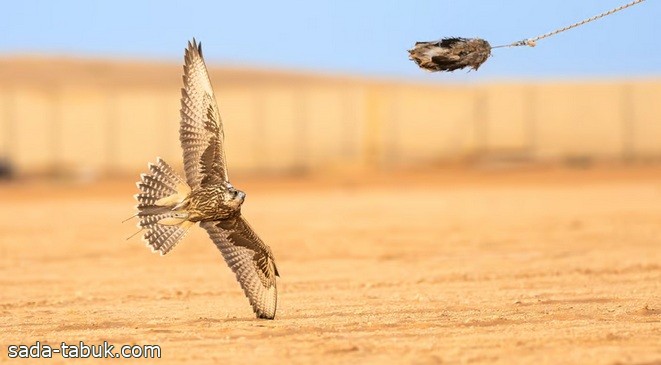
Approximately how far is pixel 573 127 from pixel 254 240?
23.9 metres

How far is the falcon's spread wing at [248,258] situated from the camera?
8.59 metres

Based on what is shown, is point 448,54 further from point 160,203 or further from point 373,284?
point 373,284

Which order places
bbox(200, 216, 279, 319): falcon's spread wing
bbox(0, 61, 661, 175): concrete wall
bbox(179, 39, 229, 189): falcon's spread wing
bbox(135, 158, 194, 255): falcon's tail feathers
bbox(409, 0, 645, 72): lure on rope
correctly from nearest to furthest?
bbox(409, 0, 645, 72): lure on rope
bbox(200, 216, 279, 319): falcon's spread wing
bbox(179, 39, 229, 189): falcon's spread wing
bbox(135, 158, 194, 255): falcon's tail feathers
bbox(0, 61, 661, 175): concrete wall

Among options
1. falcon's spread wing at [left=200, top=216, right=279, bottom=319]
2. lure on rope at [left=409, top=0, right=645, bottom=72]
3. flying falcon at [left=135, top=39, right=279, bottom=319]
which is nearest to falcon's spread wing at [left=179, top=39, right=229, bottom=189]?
flying falcon at [left=135, top=39, right=279, bottom=319]

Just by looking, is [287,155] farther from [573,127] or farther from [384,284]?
[384,284]

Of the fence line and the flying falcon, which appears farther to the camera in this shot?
the fence line

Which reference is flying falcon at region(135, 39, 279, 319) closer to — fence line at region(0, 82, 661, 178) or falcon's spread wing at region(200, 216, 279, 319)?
falcon's spread wing at region(200, 216, 279, 319)

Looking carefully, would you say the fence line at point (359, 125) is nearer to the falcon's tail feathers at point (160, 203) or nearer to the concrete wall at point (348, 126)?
the concrete wall at point (348, 126)

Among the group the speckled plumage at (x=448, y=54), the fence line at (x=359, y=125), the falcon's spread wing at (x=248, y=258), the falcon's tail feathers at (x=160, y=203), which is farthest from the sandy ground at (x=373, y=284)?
the fence line at (x=359, y=125)

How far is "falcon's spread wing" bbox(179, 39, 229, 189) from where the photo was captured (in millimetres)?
8859

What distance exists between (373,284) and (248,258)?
7.89 feet

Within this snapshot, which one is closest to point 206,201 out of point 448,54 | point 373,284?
point 448,54

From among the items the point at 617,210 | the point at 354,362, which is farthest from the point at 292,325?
the point at 617,210

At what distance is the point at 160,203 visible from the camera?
29.9ft
